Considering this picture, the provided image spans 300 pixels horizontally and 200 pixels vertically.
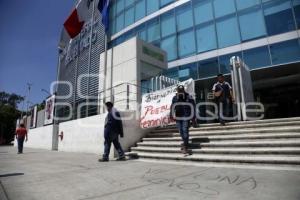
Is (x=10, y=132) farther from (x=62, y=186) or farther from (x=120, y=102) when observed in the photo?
(x=62, y=186)

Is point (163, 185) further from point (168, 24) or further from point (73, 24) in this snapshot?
point (73, 24)

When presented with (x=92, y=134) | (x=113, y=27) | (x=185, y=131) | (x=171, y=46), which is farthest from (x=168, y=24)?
(x=185, y=131)

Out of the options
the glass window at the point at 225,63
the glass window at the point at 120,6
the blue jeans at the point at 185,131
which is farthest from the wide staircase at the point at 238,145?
the glass window at the point at 120,6

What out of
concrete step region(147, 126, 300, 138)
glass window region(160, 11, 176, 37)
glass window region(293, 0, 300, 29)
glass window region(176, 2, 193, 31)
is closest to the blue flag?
glass window region(160, 11, 176, 37)

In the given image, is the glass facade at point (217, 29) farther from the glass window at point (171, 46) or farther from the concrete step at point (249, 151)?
the concrete step at point (249, 151)

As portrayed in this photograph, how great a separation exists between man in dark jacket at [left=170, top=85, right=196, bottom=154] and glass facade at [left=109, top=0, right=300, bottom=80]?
1023cm

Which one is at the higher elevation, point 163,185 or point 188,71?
point 188,71

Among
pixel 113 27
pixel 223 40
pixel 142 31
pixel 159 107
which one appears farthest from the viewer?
pixel 113 27

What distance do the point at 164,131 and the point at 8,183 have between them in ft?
18.4

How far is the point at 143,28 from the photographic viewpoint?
71.1ft

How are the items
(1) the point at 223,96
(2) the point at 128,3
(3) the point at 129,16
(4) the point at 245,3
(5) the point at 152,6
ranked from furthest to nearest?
1. (2) the point at 128,3
2. (3) the point at 129,16
3. (5) the point at 152,6
4. (4) the point at 245,3
5. (1) the point at 223,96

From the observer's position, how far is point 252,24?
1521 centimetres

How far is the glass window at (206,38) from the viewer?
1683cm

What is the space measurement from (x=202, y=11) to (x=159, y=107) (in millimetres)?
11926
